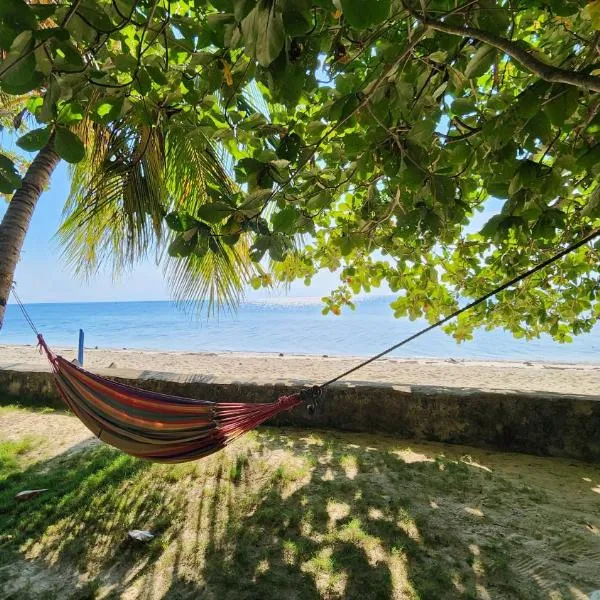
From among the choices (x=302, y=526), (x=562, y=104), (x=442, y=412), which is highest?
(x=562, y=104)

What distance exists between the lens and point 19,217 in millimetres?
1561

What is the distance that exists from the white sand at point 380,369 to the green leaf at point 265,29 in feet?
17.7

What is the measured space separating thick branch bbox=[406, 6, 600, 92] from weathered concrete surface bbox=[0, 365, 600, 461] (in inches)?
83.4

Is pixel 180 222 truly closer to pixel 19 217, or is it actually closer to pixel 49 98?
pixel 49 98

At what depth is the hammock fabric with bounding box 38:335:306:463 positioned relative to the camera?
4.83 ft

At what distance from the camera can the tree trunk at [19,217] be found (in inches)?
60.1

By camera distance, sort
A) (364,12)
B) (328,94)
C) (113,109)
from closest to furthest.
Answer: (364,12), (113,109), (328,94)

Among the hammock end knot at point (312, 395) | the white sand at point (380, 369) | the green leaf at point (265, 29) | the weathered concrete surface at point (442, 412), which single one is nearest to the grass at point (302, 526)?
the weathered concrete surface at point (442, 412)

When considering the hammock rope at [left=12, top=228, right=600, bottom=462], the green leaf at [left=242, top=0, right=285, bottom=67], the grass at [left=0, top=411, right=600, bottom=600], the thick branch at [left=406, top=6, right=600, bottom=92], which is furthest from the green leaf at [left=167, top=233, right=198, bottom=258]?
the grass at [left=0, top=411, right=600, bottom=600]

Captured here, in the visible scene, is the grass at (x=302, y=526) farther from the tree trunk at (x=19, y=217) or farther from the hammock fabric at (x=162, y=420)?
Answer: the tree trunk at (x=19, y=217)

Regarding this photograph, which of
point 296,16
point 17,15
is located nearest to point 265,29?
point 296,16

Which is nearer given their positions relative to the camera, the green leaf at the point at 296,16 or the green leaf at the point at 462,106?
the green leaf at the point at 296,16

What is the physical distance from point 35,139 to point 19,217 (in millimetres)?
1185


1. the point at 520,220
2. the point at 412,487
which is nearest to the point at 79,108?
the point at 520,220
